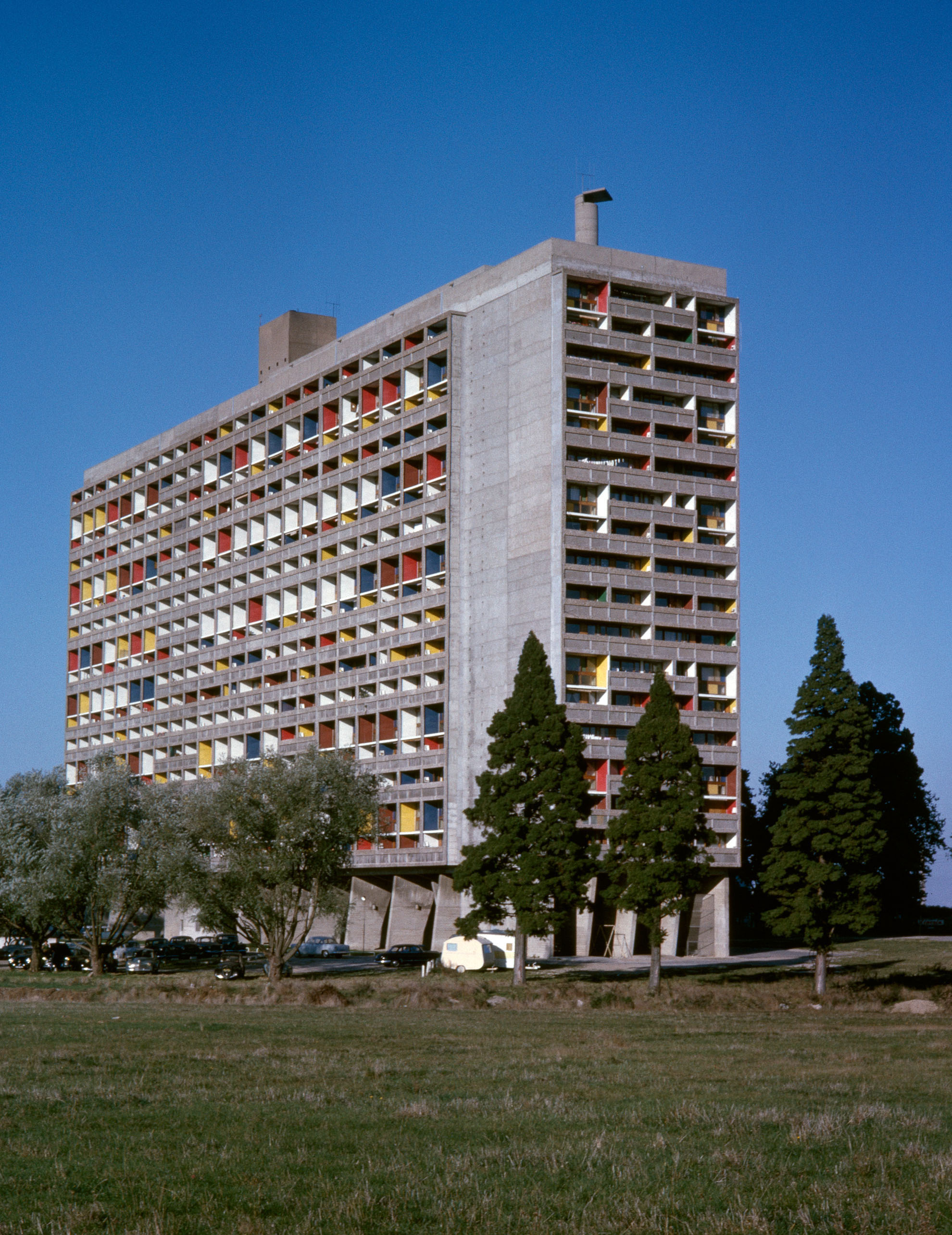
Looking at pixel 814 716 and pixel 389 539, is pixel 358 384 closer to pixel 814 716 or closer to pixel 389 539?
pixel 389 539

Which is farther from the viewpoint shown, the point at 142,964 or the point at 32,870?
the point at 142,964

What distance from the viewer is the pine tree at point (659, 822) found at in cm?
6328

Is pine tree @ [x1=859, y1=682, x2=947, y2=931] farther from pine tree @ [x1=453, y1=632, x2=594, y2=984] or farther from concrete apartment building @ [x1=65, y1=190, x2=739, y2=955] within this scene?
pine tree @ [x1=453, y1=632, x2=594, y2=984]

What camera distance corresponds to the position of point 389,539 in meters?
110

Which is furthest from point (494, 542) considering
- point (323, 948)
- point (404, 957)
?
point (323, 948)

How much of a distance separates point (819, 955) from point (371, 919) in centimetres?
5206

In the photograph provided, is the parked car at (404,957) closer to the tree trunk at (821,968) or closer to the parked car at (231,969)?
the parked car at (231,969)

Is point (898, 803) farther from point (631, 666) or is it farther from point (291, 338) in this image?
point (291, 338)

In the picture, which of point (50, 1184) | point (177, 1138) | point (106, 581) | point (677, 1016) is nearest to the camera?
point (50, 1184)

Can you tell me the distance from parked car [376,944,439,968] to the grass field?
43967 mm

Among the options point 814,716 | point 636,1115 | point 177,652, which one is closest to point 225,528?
point 177,652

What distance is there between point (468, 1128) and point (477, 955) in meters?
61.2

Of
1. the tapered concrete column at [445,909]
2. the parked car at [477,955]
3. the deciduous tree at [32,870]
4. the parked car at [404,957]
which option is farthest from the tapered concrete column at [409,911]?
the deciduous tree at [32,870]

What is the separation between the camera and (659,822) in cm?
6341
